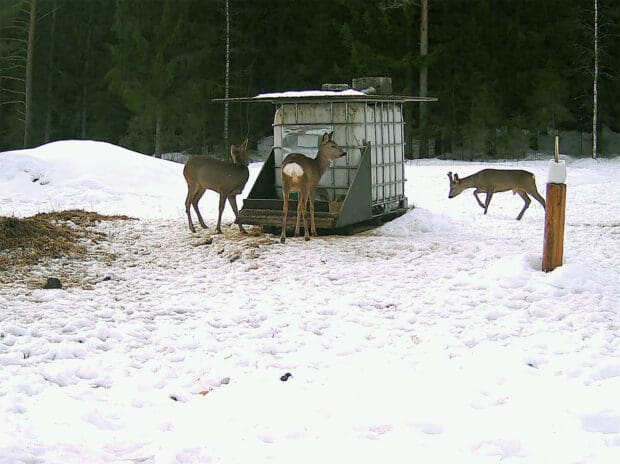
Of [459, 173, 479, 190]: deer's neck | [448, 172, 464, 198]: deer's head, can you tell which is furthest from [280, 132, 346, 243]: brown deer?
[448, 172, 464, 198]: deer's head

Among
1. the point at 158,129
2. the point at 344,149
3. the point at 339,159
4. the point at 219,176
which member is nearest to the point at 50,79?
the point at 158,129

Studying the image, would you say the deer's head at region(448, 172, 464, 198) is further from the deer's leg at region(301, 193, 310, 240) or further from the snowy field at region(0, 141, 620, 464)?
the deer's leg at region(301, 193, 310, 240)

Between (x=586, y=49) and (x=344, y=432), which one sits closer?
(x=344, y=432)

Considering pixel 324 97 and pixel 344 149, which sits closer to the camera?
pixel 324 97

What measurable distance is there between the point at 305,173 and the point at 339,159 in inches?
60.9

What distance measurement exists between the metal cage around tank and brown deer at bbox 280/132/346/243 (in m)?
0.36

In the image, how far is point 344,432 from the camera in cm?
466

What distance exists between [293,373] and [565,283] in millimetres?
3519

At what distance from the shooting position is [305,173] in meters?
10.9

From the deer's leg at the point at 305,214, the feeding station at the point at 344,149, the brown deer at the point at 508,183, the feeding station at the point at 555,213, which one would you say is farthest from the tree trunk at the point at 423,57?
the feeding station at the point at 555,213

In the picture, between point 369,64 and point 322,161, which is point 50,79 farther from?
point 322,161

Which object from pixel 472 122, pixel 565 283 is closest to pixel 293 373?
pixel 565 283

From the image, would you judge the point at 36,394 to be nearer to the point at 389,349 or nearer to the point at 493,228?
the point at 389,349

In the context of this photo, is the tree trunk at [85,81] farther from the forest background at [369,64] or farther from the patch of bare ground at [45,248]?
the patch of bare ground at [45,248]
